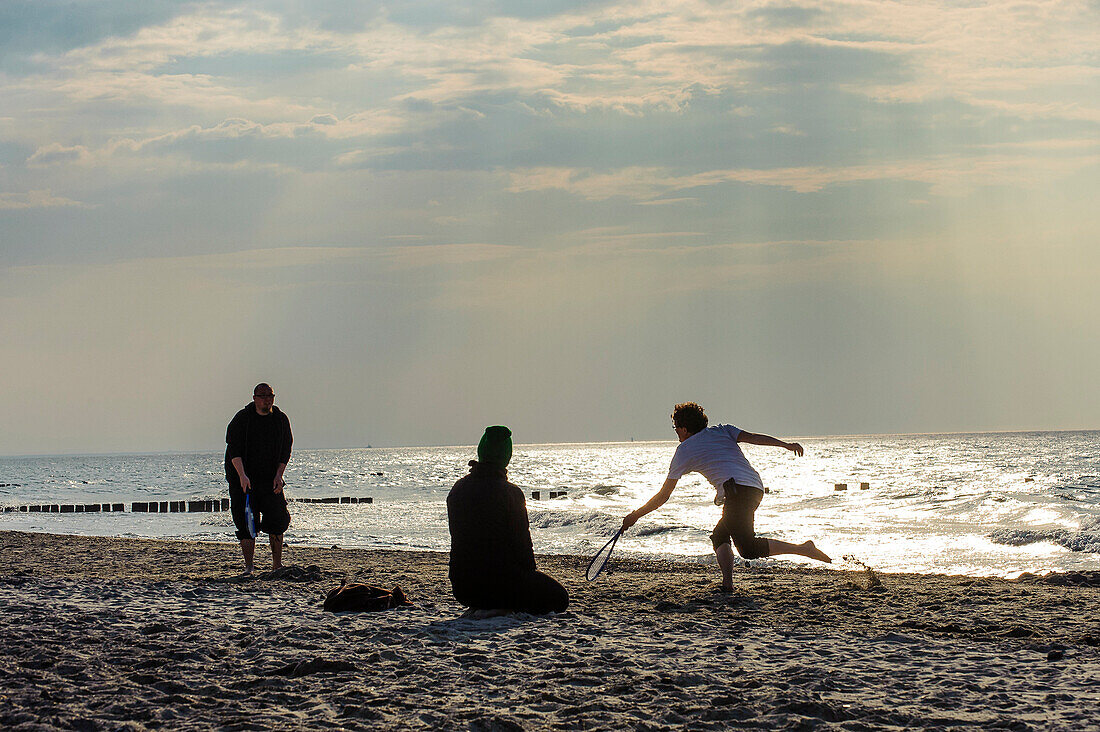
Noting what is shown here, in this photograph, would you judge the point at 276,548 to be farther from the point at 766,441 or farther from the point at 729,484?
the point at 766,441

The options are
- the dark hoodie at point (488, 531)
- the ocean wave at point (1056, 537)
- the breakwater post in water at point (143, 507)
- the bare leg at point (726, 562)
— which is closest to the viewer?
the dark hoodie at point (488, 531)

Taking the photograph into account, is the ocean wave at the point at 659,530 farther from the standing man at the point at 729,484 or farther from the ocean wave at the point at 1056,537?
the standing man at the point at 729,484

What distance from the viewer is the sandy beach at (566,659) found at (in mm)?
4398

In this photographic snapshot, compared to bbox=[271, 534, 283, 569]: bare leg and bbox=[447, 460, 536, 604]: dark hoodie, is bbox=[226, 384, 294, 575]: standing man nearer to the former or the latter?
bbox=[271, 534, 283, 569]: bare leg

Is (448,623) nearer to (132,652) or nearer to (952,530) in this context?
(132,652)

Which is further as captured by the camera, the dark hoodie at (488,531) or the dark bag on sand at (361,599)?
the dark bag on sand at (361,599)

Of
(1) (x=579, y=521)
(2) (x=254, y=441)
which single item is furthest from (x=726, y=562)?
(1) (x=579, y=521)

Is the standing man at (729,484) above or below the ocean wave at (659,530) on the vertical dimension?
above

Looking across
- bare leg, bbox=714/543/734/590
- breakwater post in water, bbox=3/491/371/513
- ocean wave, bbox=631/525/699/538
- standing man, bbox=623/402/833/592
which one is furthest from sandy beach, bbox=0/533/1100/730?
breakwater post in water, bbox=3/491/371/513

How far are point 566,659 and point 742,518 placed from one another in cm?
247

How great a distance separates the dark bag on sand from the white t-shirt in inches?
93.3

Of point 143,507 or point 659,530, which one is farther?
point 143,507

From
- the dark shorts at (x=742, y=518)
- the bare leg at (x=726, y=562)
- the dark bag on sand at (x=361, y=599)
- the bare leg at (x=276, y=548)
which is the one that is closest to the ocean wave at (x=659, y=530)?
the bare leg at (x=276, y=548)

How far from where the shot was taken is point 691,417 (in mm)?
7902
